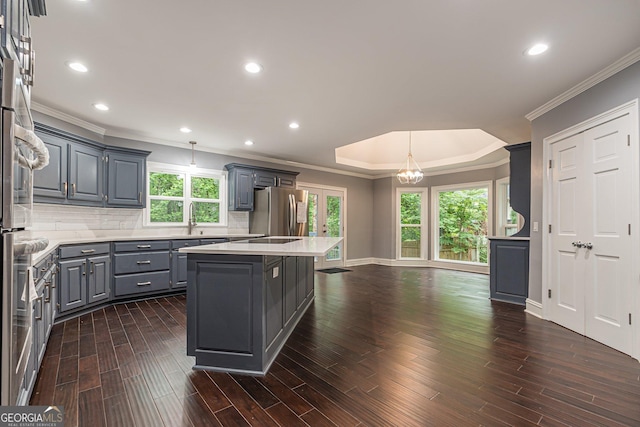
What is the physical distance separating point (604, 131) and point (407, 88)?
1821 millimetres

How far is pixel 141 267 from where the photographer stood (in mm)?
4109

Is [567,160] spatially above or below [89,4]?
below

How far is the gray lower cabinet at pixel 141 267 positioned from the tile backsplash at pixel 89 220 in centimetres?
68

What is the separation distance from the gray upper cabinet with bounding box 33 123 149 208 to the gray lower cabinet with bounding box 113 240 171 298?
2.30ft

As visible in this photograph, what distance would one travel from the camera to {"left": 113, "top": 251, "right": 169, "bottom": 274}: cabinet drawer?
393cm

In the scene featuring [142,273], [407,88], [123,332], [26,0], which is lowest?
[123,332]

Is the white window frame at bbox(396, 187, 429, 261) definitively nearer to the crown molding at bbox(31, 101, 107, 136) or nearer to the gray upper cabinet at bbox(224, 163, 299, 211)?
the gray upper cabinet at bbox(224, 163, 299, 211)

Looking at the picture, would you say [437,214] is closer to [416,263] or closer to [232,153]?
[416,263]

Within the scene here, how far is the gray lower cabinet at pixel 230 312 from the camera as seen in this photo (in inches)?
86.3

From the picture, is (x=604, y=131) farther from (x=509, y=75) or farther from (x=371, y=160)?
(x=371, y=160)

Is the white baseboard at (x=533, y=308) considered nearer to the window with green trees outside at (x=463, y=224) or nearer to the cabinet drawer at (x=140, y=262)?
the window with green trees outside at (x=463, y=224)

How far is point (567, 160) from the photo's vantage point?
319 cm

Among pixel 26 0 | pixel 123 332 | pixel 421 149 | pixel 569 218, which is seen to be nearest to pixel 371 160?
pixel 421 149

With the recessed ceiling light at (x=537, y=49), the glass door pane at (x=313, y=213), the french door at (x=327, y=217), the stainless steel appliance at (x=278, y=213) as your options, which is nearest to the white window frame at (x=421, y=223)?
the french door at (x=327, y=217)
